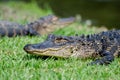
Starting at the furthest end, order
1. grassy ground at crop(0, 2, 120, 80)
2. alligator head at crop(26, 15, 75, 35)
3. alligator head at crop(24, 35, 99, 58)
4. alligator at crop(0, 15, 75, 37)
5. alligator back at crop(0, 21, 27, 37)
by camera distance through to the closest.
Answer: alligator head at crop(26, 15, 75, 35), alligator at crop(0, 15, 75, 37), alligator back at crop(0, 21, 27, 37), alligator head at crop(24, 35, 99, 58), grassy ground at crop(0, 2, 120, 80)

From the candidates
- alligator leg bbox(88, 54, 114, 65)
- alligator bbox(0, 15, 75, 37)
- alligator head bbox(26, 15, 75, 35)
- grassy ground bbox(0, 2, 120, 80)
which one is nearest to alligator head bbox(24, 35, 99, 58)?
grassy ground bbox(0, 2, 120, 80)

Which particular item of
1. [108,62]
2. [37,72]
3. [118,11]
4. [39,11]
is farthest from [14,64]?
[118,11]

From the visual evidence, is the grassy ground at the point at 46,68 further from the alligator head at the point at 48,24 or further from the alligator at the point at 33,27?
the alligator head at the point at 48,24

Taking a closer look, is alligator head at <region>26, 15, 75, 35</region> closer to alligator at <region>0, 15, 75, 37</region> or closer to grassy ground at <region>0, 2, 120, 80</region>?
alligator at <region>0, 15, 75, 37</region>

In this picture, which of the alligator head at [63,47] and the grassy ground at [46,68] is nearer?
the grassy ground at [46,68]

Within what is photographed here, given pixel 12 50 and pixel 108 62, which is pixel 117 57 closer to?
pixel 108 62

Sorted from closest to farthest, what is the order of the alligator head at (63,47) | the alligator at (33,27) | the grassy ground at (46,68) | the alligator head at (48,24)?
the grassy ground at (46,68) → the alligator head at (63,47) → the alligator at (33,27) → the alligator head at (48,24)

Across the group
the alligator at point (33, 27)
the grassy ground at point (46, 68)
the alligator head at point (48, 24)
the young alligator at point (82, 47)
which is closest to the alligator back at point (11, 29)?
the alligator at point (33, 27)

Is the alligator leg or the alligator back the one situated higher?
the alligator back
